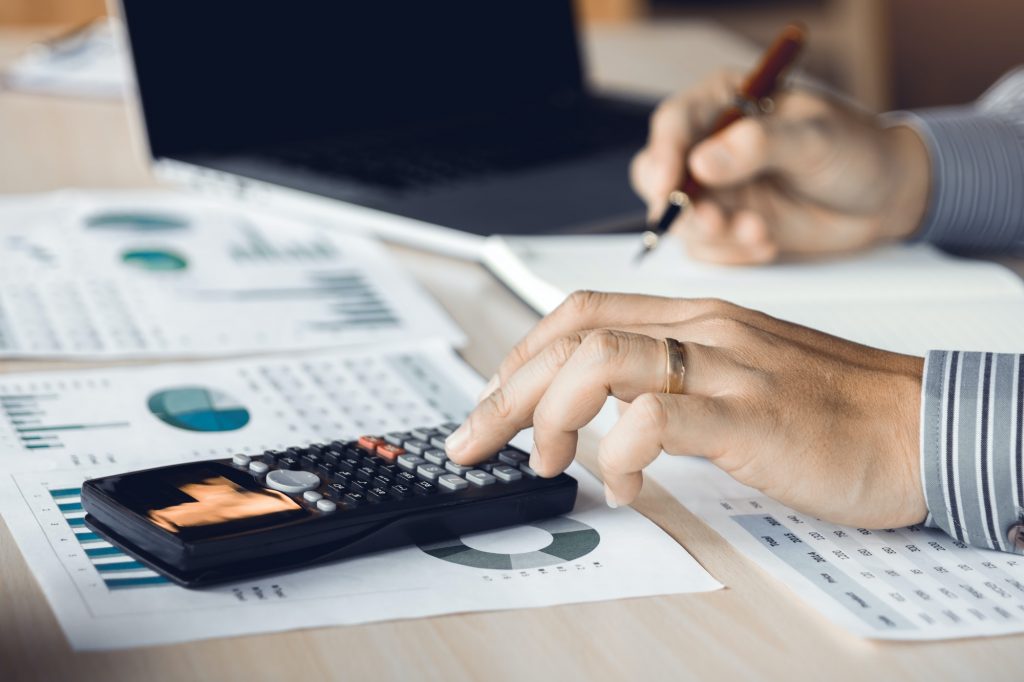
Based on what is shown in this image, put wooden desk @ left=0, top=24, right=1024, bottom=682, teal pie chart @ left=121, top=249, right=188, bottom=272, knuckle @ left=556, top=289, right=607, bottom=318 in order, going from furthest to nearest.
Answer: teal pie chart @ left=121, top=249, right=188, bottom=272
knuckle @ left=556, top=289, right=607, bottom=318
wooden desk @ left=0, top=24, right=1024, bottom=682

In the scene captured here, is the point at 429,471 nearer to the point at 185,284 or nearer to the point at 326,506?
the point at 326,506

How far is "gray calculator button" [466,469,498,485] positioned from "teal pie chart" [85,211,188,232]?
54cm

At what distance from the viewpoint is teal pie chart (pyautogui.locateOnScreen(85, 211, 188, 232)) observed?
1011mm

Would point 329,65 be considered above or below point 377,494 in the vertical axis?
above

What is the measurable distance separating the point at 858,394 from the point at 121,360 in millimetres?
434

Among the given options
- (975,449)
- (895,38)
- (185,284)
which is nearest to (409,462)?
(975,449)

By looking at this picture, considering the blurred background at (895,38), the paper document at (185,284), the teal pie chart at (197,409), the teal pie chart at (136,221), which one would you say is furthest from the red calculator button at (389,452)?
the blurred background at (895,38)

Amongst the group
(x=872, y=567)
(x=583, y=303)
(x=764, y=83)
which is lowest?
(x=872, y=567)

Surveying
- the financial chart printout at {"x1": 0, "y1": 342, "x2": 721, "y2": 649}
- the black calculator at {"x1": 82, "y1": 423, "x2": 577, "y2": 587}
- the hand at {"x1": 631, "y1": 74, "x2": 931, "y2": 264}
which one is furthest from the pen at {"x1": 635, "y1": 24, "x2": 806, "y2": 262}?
the black calculator at {"x1": 82, "y1": 423, "x2": 577, "y2": 587}

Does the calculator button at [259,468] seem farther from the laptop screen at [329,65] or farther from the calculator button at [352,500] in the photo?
the laptop screen at [329,65]

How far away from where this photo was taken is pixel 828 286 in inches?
34.4

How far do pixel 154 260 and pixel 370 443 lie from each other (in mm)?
411

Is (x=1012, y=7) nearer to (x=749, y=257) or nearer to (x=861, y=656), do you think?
(x=749, y=257)

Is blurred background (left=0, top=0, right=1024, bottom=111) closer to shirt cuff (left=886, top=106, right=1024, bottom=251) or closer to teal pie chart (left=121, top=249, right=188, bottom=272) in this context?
shirt cuff (left=886, top=106, right=1024, bottom=251)
